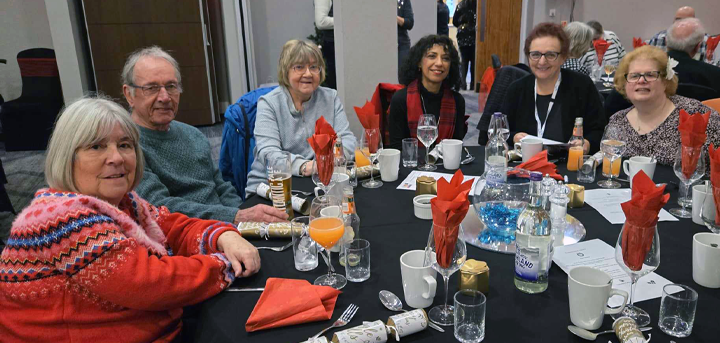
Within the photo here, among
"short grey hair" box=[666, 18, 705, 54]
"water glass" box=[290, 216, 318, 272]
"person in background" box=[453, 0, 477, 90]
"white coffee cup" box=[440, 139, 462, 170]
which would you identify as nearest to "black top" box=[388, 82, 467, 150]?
"white coffee cup" box=[440, 139, 462, 170]

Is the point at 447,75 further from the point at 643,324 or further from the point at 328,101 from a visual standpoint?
the point at 643,324

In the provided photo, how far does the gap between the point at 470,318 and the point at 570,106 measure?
6.84ft

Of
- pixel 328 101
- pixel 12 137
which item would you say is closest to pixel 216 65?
pixel 12 137

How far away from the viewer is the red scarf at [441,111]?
2.83 metres

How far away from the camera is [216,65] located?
260 inches

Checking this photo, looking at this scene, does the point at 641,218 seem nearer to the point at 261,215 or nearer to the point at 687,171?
the point at 687,171

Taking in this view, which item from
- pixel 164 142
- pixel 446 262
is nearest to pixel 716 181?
pixel 446 262

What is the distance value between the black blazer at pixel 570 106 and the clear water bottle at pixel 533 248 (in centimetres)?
162

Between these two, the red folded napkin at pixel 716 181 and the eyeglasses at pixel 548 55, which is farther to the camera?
the eyeglasses at pixel 548 55

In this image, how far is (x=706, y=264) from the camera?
1.08 metres

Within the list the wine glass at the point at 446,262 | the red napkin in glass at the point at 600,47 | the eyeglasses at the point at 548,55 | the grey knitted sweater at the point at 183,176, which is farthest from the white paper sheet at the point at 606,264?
the red napkin in glass at the point at 600,47

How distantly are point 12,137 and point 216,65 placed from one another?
2.61m

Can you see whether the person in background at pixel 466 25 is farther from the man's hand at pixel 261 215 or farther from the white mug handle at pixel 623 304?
the white mug handle at pixel 623 304

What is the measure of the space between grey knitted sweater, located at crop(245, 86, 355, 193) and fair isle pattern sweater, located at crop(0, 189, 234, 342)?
1.09 meters
